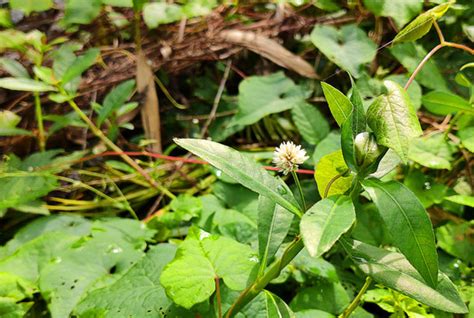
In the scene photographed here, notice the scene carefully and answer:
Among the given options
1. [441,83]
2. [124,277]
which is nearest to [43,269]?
[124,277]

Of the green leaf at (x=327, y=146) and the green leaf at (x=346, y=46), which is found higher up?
the green leaf at (x=346, y=46)

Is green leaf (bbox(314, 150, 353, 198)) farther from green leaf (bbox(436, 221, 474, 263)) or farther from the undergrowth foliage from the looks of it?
green leaf (bbox(436, 221, 474, 263))

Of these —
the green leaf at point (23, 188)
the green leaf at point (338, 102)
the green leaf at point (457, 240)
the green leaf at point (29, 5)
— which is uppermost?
the green leaf at point (338, 102)

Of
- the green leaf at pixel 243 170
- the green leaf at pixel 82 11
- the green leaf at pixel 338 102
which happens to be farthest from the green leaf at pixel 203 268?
the green leaf at pixel 82 11

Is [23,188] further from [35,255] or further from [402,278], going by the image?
[402,278]

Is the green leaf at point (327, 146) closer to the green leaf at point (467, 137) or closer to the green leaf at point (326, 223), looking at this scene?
the green leaf at point (467, 137)

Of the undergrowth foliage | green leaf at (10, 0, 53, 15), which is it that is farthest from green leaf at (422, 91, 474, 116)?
green leaf at (10, 0, 53, 15)
